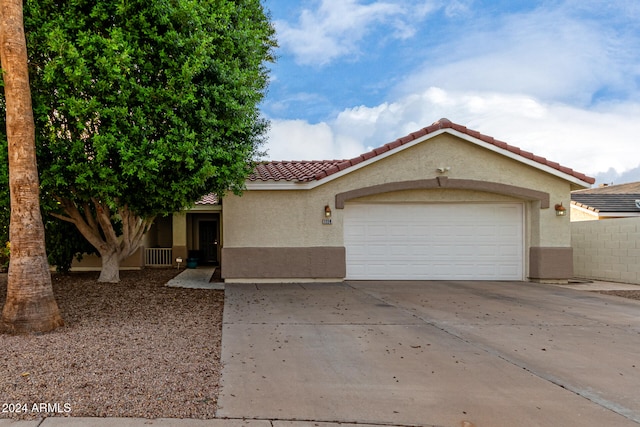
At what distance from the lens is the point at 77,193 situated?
28.7ft

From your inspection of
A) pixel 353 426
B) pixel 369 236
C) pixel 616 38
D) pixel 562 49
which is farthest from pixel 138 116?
pixel 616 38

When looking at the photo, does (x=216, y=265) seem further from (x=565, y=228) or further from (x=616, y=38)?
(x=616, y=38)

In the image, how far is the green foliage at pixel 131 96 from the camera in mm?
7309

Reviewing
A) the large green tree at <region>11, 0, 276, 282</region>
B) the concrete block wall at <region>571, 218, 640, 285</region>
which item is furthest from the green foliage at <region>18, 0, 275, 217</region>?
the concrete block wall at <region>571, 218, 640, 285</region>

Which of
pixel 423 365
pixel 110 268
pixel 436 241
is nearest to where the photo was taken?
pixel 423 365

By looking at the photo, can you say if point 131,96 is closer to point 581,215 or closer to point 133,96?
point 133,96

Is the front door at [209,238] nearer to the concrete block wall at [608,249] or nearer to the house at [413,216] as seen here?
the house at [413,216]

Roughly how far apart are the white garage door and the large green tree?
5.20 m

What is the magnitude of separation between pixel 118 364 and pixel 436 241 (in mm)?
9887

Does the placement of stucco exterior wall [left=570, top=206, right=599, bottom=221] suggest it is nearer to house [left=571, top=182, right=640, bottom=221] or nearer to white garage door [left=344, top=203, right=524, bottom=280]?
house [left=571, top=182, right=640, bottom=221]

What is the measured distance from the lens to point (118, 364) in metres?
4.71

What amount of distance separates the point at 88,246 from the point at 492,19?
47.2ft

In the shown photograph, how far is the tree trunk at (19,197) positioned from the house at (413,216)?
6021 mm

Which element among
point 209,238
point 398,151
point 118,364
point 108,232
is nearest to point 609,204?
point 398,151
